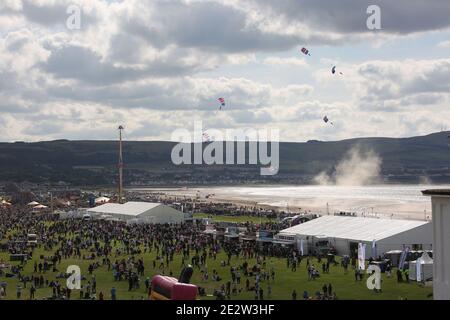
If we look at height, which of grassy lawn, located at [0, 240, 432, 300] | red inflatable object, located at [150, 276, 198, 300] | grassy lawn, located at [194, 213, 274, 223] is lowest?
grassy lawn, located at [0, 240, 432, 300]

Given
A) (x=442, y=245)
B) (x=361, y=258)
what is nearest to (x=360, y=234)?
(x=361, y=258)

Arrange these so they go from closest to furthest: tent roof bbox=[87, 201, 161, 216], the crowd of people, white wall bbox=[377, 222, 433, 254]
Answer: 1. the crowd of people
2. white wall bbox=[377, 222, 433, 254]
3. tent roof bbox=[87, 201, 161, 216]

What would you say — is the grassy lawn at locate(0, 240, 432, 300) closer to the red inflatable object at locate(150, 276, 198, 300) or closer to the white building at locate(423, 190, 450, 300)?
the red inflatable object at locate(150, 276, 198, 300)

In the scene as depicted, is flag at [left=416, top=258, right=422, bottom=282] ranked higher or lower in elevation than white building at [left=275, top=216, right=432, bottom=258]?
lower

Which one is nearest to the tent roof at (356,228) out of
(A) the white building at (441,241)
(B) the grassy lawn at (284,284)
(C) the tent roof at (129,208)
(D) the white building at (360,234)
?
(D) the white building at (360,234)

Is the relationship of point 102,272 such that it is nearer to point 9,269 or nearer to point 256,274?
point 9,269

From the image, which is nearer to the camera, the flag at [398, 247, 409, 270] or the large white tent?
the large white tent

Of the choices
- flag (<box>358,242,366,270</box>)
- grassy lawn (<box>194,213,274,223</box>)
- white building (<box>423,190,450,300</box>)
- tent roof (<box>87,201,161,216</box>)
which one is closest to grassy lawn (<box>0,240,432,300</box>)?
flag (<box>358,242,366,270</box>)
